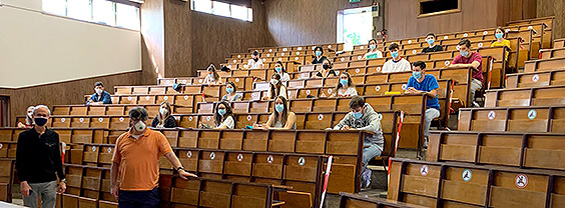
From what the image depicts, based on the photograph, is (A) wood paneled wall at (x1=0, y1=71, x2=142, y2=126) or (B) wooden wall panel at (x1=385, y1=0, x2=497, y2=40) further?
(B) wooden wall panel at (x1=385, y1=0, x2=497, y2=40)

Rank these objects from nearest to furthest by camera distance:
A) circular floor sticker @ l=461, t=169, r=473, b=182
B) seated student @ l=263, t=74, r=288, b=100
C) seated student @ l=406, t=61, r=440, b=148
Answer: circular floor sticker @ l=461, t=169, r=473, b=182
seated student @ l=406, t=61, r=440, b=148
seated student @ l=263, t=74, r=288, b=100

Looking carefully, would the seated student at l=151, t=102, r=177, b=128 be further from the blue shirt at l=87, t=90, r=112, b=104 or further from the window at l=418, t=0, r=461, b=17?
the window at l=418, t=0, r=461, b=17

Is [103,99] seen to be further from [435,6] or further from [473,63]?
[435,6]

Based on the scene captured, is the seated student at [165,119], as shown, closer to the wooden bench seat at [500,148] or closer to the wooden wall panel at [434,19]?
the wooden bench seat at [500,148]

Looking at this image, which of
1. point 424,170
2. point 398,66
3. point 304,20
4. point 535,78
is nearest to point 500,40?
point 398,66

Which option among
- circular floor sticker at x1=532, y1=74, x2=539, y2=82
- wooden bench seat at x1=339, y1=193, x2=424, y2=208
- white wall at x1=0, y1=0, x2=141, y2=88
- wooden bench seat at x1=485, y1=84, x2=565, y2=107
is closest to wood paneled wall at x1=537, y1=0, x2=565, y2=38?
circular floor sticker at x1=532, y1=74, x2=539, y2=82

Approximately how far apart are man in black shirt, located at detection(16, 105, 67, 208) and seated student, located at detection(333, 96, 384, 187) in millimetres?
1551

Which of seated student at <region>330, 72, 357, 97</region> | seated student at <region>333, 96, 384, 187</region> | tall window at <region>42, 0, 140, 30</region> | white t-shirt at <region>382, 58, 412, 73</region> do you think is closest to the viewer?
seated student at <region>333, 96, 384, 187</region>

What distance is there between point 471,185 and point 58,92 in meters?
6.03

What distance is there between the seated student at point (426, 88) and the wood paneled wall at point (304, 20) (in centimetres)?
545

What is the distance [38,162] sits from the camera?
99.1 inches

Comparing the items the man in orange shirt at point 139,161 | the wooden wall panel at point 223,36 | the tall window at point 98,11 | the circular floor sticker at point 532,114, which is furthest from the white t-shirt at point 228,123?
the wooden wall panel at point 223,36

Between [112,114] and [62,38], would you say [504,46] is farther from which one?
[62,38]

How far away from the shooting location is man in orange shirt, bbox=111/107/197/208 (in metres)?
2.37
